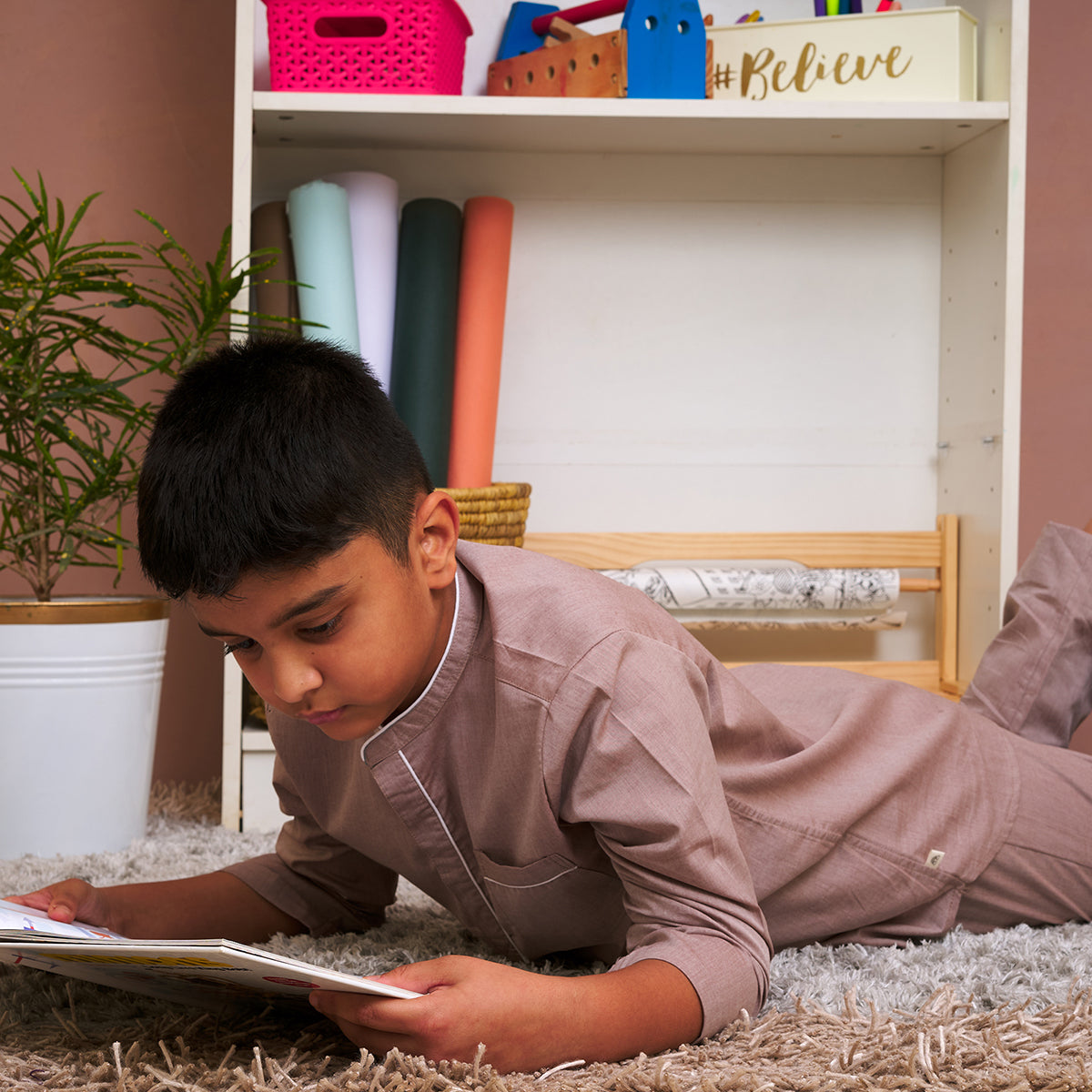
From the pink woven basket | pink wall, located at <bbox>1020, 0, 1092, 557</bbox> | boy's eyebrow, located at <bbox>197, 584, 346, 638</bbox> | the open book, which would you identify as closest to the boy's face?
boy's eyebrow, located at <bbox>197, 584, 346, 638</bbox>

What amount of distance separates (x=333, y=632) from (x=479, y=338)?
862 mm

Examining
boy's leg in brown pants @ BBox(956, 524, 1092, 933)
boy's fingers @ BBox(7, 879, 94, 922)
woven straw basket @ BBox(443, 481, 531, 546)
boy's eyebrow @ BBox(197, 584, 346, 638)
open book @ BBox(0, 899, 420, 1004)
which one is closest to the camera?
open book @ BBox(0, 899, 420, 1004)

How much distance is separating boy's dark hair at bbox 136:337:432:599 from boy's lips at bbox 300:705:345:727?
8 cm

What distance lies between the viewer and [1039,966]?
0.78 m

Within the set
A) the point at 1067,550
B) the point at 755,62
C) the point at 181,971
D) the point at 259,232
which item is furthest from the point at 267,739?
the point at 755,62

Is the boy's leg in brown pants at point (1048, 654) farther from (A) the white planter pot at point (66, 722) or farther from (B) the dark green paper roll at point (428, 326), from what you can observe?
(A) the white planter pot at point (66, 722)

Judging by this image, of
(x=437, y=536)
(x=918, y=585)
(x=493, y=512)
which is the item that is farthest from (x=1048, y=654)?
(x=437, y=536)

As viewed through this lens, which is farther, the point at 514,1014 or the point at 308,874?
the point at 308,874

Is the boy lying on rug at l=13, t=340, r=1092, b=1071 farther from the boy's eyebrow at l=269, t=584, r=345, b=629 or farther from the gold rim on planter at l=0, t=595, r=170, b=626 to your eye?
the gold rim on planter at l=0, t=595, r=170, b=626

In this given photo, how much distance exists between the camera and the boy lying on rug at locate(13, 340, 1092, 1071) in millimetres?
587

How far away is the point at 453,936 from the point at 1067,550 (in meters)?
0.72

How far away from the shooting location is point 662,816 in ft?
2.00

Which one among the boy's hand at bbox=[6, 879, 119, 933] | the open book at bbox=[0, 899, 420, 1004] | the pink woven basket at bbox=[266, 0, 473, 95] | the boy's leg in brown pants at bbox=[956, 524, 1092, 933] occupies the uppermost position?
the pink woven basket at bbox=[266, 0, 473, 95]

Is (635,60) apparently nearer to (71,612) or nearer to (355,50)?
(355,50)
